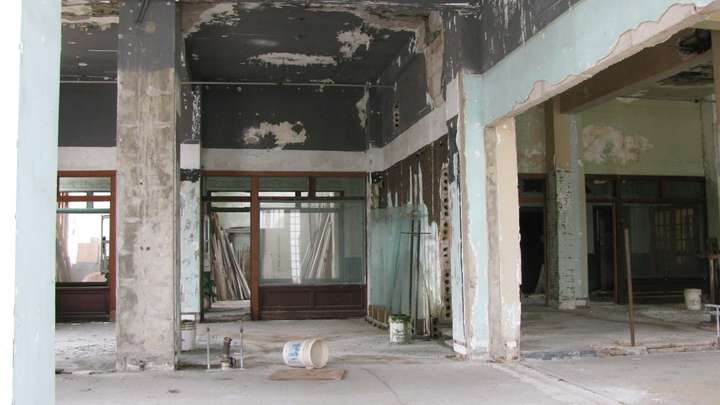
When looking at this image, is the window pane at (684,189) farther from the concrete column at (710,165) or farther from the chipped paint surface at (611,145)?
the chipped paint surface at (611,145)

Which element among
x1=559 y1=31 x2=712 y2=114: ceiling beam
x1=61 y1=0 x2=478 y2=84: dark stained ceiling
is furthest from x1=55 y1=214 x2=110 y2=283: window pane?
x1=559 y1=31 x2=712 y2=114: ceiling beam

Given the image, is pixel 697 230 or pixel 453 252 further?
pixel 697 230

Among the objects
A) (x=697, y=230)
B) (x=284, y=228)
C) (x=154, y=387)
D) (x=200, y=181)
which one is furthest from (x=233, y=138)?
(x=697, y=230)

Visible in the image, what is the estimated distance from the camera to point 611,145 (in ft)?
42.2

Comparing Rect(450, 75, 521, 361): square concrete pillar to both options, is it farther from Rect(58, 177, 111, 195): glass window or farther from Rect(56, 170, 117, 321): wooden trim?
Rect(58, 177, 111, 195): glass window

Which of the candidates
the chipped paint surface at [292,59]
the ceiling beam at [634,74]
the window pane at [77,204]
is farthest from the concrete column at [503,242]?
the window pane at [77,204]

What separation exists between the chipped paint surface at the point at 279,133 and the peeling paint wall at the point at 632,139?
4.11 meters

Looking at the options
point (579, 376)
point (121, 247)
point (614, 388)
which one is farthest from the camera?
point (121, 247)

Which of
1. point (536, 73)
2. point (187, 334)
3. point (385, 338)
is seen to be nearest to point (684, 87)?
point (385, 338)

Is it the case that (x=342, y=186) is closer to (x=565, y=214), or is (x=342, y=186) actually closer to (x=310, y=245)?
(x=310, y=245)

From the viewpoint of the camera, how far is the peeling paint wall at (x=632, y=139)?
12516mm

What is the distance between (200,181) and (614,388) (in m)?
7.90

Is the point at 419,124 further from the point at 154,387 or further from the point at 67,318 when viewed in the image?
the point at 67,318

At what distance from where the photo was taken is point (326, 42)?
9656 mm
